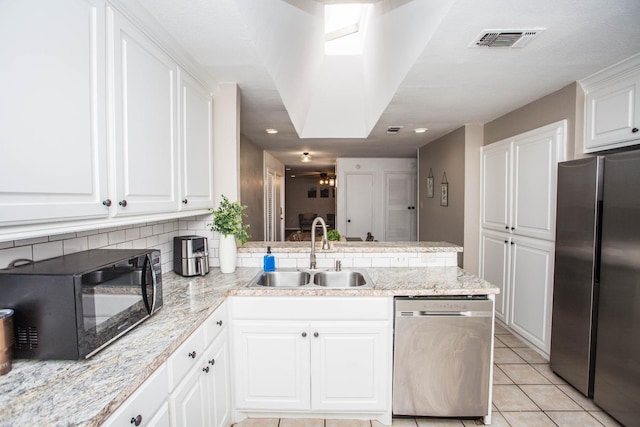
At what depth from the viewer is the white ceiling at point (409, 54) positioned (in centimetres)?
152

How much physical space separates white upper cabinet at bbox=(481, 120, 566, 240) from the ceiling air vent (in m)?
1.12

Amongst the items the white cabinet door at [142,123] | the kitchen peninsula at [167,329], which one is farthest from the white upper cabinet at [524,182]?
the white cabinet door at [142,123]

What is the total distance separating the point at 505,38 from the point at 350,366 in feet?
6.64

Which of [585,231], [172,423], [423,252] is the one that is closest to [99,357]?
[172,423]

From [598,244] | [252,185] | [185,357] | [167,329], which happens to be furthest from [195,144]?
[252,185]

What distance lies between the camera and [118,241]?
1.77 metres

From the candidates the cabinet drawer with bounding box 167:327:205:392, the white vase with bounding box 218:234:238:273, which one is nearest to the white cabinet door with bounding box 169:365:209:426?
the cabinet drawer with bounding box 167:327:205:392

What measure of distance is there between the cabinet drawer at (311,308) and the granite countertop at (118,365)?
38mm

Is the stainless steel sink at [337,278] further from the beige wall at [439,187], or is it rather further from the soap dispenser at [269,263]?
the beige wall at [439,187]

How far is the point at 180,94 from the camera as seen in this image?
1837 mm

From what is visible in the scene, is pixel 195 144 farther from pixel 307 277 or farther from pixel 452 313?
pixel 452 313

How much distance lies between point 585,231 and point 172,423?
2.52 m

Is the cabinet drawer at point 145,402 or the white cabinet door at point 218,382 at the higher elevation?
the cabinet drawer at point 145,402

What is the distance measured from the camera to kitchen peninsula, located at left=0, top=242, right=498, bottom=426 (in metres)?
Answer: 0.83
